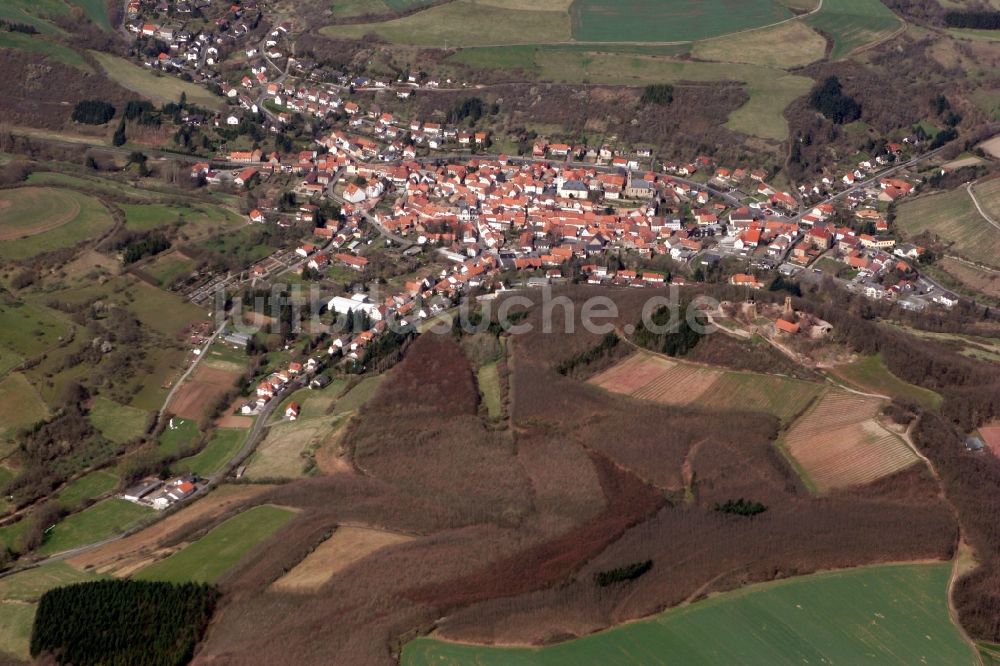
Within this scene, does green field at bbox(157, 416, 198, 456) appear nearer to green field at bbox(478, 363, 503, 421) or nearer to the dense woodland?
the dense woodland

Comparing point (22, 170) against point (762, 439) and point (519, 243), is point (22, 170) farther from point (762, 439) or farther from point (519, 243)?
point (762, 439)

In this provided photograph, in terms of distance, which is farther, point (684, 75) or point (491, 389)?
point (684, 75)

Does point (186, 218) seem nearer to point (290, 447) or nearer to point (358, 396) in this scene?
point (358, 396)

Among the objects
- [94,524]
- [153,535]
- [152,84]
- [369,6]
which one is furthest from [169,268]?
[369,6]

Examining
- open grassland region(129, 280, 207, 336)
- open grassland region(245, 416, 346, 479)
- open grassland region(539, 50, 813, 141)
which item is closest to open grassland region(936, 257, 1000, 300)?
open grassland region(539, 50, 813, 141)

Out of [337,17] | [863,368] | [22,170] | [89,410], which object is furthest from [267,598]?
[337,17]
